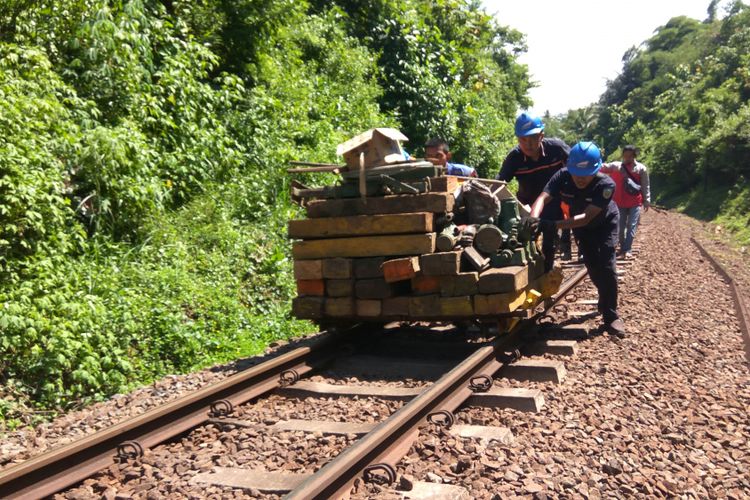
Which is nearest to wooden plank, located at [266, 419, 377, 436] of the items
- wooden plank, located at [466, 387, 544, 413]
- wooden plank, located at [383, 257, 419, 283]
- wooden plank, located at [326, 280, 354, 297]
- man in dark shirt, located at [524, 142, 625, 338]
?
wooden plank, located at [466, 387, 544, 413]

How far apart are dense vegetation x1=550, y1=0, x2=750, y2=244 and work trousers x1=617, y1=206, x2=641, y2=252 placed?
322 inches

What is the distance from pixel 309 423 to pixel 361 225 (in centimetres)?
195

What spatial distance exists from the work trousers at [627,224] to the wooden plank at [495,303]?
6.84 m

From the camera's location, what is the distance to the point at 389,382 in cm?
520

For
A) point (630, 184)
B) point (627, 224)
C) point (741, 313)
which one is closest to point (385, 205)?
point (741, 313)

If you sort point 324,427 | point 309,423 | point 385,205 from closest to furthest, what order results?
point 324,427
point 309,423
point 385,205

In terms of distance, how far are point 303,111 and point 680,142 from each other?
30.6 metres

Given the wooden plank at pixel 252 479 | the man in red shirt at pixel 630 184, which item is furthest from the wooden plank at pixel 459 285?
the man in red shirt at pixel 630 184

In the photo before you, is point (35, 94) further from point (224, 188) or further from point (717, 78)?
point (717, 78)

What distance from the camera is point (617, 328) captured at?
6453 mm

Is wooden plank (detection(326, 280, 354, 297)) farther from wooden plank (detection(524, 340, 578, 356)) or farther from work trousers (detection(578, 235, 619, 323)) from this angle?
work trousers (detection(578, 235, 619, 323))

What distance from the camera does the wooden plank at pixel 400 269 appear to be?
5.44 metres

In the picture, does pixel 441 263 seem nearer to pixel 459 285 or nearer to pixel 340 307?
pixel 459 285

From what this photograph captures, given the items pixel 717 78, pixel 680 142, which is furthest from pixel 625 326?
pixel 717 78
